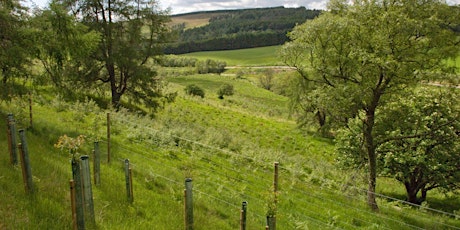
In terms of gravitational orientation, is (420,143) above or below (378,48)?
below

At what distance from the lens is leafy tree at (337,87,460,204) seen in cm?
1488

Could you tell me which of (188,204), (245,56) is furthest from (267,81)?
(188,204)

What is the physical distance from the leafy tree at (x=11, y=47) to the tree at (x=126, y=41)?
9978mm

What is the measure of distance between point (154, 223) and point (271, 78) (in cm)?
8924

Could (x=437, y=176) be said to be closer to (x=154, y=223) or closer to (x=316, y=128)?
(x=154, y=223)

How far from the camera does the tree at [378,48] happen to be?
10.5 metres

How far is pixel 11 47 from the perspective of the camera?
11.4 meters

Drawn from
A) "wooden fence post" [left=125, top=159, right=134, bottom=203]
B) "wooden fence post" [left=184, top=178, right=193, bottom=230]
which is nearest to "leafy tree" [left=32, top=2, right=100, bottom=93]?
"wooden fence post" [left=125, top=159, right=134, bottom=203]

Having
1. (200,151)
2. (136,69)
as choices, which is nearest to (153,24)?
(136,69)

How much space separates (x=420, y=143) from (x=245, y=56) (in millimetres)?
156145

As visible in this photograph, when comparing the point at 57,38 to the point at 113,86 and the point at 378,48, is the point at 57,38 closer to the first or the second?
the point at 378,48

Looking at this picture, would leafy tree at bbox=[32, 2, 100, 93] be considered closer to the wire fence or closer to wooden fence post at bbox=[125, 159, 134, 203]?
the wire fence

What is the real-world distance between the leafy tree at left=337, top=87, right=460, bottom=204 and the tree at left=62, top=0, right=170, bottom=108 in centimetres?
1524

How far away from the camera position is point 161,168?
11.8m
